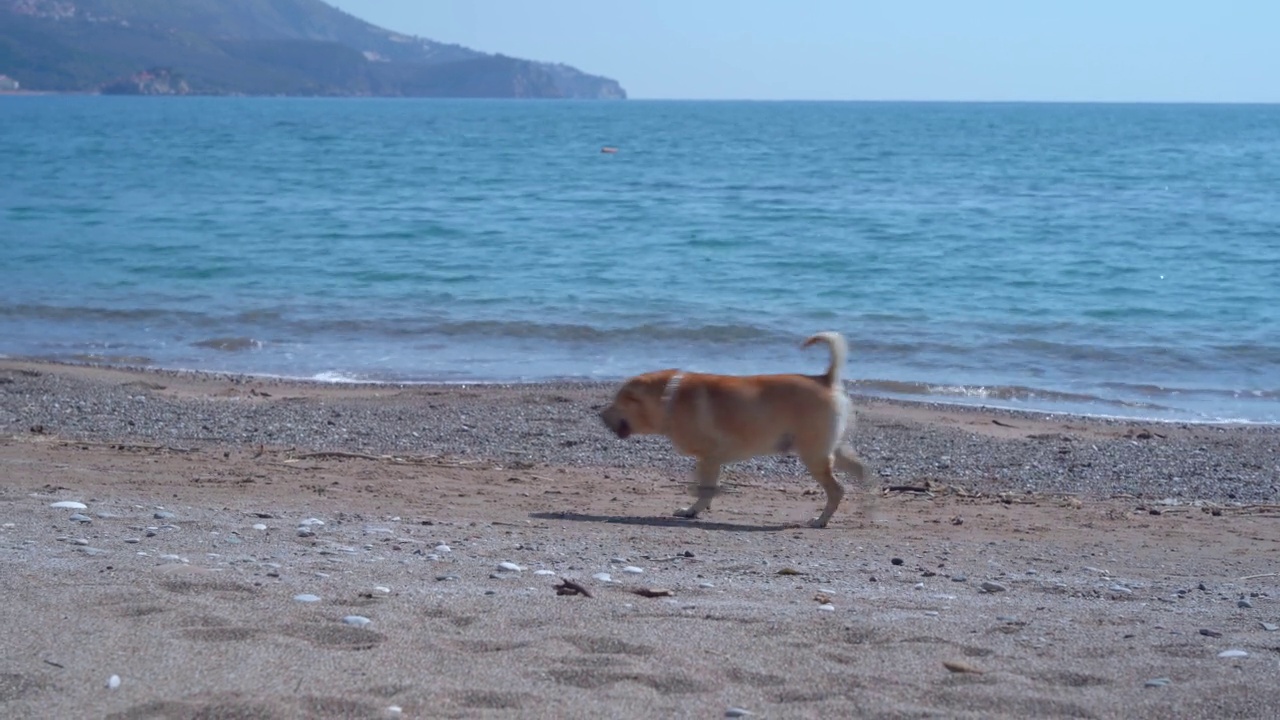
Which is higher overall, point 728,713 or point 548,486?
point 728,713

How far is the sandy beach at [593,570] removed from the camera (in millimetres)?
3850

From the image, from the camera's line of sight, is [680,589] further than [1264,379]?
No

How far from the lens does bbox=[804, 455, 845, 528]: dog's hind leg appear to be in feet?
23.3

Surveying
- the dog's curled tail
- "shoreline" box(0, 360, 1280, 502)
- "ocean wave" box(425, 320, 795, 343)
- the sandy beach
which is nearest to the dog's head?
the sandy beach

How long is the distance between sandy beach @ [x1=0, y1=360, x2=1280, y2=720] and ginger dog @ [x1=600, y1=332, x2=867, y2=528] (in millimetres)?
358

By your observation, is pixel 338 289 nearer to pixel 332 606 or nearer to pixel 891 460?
pixel 891 460

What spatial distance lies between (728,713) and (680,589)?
58.7 inches

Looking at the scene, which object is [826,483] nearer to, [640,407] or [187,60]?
[640,407]

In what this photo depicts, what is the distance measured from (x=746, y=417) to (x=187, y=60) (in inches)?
6375

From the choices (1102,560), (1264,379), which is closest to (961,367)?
(1264,379)

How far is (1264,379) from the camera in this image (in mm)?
12984

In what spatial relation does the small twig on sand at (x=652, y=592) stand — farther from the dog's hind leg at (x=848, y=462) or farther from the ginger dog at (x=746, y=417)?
the dog's hind leg at (x=848, y=462)

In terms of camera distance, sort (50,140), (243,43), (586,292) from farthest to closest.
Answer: (243,43), (50,140), (586,292)

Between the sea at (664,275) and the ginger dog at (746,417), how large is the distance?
5006mm
